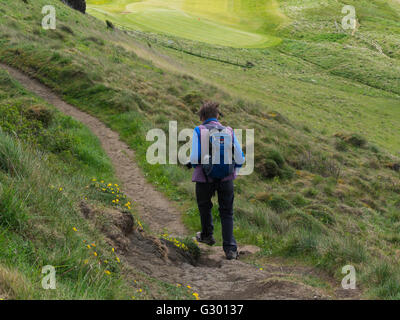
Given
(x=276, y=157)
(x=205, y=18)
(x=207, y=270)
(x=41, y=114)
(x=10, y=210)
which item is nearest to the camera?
(x=10, y=210)

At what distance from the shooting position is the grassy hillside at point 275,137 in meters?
7.71

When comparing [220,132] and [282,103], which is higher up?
[220,132]

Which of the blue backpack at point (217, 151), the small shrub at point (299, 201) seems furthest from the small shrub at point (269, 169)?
the blue backpack at point (217, 151)

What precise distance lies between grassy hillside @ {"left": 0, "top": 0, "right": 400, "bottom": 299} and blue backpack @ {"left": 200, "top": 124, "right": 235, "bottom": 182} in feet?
6.03

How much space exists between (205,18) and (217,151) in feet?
231

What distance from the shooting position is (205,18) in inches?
2832

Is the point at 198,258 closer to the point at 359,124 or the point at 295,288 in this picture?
the point at 295,288

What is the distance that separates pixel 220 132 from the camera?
5.77 meters

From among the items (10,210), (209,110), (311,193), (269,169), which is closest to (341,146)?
(269,169)

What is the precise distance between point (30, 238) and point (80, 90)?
1320 centimetres

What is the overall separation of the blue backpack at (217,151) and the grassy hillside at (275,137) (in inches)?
72.4

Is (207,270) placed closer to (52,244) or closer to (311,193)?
(52,244)

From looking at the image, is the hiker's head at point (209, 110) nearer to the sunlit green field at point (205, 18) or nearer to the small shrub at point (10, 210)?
the small shrub at point (10, 210)

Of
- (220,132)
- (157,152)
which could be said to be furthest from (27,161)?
(157,152)
